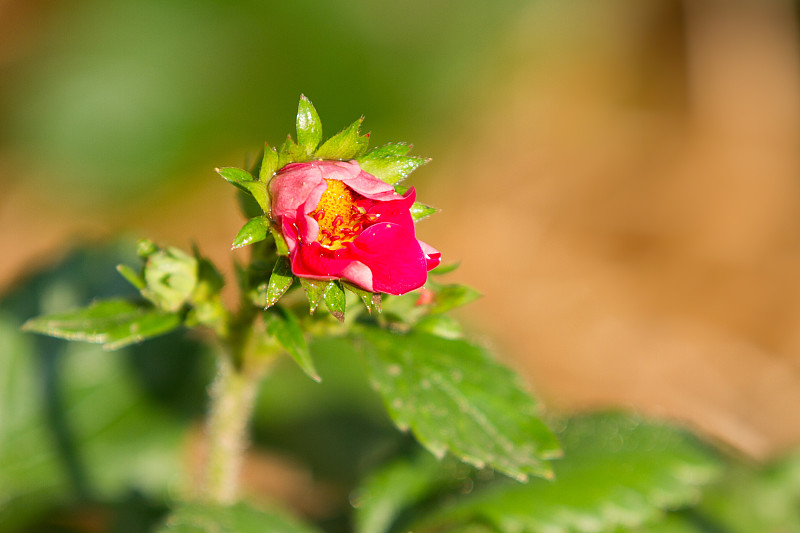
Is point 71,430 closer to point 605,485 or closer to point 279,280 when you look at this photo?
point 279,280

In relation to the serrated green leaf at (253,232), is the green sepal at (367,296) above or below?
below

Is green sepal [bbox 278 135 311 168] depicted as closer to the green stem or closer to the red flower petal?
the red flower petal

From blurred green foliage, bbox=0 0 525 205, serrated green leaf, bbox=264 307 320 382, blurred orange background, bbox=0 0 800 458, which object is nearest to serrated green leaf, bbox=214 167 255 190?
serrated green leaf, bbox=264 307 320 382

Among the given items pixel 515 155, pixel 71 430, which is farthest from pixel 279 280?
pixel 515 155

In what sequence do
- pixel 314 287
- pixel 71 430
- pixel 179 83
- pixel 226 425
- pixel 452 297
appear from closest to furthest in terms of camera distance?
pixel 314 287
pixel 452 297
pixel 226 425
pixel 71 430
pixel 179 83

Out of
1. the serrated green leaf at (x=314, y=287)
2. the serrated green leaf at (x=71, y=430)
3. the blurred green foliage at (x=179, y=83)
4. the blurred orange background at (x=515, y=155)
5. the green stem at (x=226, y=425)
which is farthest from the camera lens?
the blurred green foliage at (x=179, y=83)

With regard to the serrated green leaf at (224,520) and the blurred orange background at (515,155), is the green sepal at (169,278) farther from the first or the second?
the blurred orange background at (515,155)

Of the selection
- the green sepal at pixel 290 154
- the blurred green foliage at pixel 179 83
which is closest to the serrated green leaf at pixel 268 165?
the green sepal at pixel 290 154
